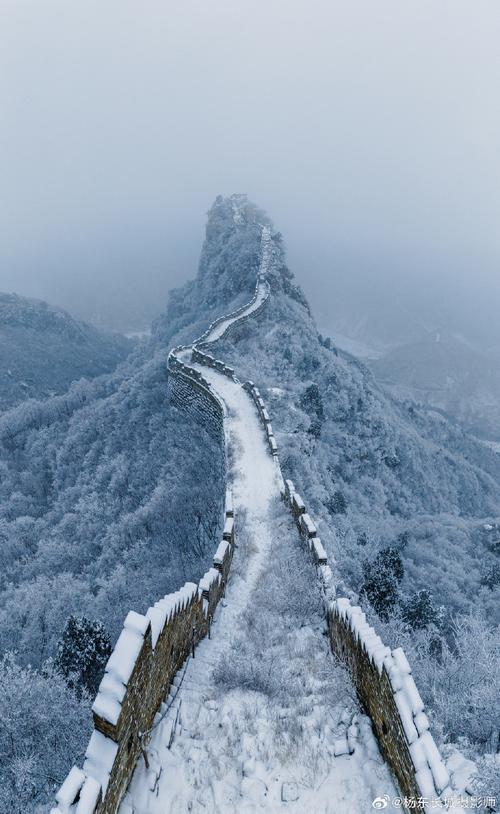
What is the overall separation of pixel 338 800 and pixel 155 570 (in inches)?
637

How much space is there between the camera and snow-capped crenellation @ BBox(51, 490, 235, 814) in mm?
5230

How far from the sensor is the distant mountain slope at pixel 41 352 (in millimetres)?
100938

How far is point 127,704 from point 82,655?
10800mm

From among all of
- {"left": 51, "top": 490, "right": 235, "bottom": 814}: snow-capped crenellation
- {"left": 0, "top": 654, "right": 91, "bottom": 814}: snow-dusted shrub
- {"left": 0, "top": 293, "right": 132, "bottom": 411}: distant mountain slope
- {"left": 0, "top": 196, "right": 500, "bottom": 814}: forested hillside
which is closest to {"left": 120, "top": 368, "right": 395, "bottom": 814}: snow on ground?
{"left": 51, "top": 490, "right": 235, "bottom": 814}: snow-capped crenellation

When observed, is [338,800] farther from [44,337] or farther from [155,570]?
[44,337]

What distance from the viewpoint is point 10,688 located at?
12.5 meters

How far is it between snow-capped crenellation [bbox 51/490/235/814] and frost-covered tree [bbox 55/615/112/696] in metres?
7.94

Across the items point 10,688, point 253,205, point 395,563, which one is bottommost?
point 10,688

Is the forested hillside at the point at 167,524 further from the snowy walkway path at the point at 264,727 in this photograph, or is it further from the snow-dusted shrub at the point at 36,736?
the snowy walkway path at the point at 264,727

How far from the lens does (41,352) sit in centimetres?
12288

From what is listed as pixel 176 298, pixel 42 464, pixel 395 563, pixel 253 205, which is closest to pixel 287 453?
pixel 395 563

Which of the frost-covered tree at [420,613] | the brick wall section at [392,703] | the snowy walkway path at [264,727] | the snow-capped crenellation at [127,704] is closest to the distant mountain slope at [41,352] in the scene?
the frost-covered tree at [420,613]

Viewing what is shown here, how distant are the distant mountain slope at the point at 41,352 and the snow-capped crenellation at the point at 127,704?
8626 cm

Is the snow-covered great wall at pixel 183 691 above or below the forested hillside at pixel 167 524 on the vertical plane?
above
